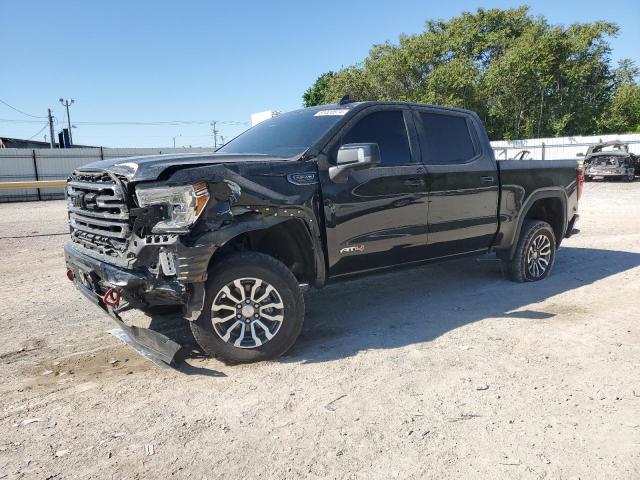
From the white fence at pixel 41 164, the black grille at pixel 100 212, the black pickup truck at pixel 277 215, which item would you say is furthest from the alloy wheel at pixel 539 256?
the white fence at pixel 41 164

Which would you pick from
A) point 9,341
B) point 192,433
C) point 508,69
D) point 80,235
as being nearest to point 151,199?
point 80,235

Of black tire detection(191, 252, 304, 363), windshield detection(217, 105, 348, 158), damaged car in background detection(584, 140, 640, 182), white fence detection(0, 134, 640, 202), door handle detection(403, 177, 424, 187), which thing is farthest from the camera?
white fence detection(0, 134, 640, 202)

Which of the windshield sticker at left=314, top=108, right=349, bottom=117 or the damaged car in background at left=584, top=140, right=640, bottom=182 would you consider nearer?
the windshield sticker at left=314, top=108, right=349, bottom=117

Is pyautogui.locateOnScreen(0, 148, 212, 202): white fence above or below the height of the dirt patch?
above

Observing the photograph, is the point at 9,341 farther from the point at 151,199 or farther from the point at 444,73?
the point at 444,73

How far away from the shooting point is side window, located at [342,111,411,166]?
4.56 metres

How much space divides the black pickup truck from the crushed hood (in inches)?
0.5

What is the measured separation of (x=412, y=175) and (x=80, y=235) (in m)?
2.99

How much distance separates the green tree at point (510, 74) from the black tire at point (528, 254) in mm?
29113

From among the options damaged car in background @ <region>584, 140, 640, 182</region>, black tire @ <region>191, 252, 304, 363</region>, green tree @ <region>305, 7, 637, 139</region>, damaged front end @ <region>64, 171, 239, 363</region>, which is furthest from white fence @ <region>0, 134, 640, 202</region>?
damaged front end @ <region>64, 171, 239, 363</region>

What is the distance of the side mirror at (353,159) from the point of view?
393 centimetres

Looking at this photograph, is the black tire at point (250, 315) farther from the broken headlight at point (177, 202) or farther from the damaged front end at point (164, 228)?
the broken headlight at point (177, 202)

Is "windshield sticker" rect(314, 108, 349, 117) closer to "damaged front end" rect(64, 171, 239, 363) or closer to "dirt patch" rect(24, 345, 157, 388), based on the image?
"damaged front end" rect(64, 171, 239, 363)

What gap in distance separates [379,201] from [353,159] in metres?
0.63
